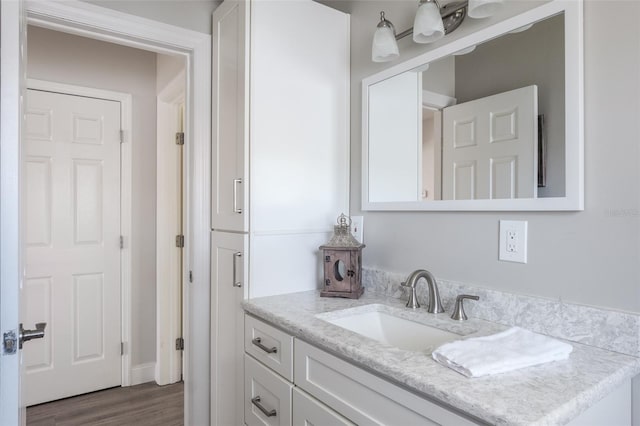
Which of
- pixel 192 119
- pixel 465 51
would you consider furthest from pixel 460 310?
pixel 192 119

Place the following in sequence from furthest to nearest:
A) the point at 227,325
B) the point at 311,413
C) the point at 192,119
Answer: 1. the point at 192,119
2. the point at 227,325
3. the point at 311,413

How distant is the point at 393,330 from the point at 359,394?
1.45ft

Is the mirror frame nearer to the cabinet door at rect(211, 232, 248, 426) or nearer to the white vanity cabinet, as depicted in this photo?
the white vanity cabinet

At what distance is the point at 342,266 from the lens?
173 cm

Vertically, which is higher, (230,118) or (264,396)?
(230,118)

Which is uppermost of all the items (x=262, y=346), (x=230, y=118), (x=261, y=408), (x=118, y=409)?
(x=230, y=118)

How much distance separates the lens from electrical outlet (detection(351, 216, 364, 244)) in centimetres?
186

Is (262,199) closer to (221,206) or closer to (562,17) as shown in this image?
(221,206)

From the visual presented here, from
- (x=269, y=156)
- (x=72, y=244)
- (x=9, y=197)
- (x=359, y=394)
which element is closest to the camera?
(x=9, y=197)

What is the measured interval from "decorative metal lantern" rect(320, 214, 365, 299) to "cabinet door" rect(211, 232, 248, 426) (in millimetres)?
352

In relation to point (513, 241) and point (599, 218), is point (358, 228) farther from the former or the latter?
point (599, 218)

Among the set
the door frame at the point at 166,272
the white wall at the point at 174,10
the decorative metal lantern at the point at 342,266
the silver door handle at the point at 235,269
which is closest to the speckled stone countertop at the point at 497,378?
the decorative metal lantern at the point at 342,266

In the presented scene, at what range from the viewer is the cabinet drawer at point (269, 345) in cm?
135

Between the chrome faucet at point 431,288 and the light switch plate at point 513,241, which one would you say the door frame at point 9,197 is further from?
the light switch plate at point 513,241
